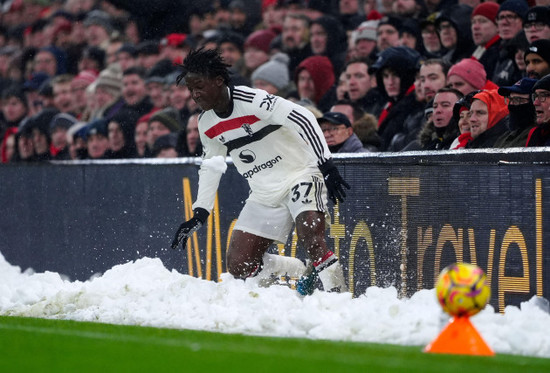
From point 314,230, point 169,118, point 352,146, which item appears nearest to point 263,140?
point 314,230

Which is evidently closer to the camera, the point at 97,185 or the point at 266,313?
the point at 266,313

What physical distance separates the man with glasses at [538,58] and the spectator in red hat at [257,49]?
18.8 feet

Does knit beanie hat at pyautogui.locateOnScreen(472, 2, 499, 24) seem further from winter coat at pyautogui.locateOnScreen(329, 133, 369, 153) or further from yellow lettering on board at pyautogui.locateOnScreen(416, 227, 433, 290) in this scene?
yellow lettering on board at pyautogui.locateOnScreen(416, 227, 433, 290)

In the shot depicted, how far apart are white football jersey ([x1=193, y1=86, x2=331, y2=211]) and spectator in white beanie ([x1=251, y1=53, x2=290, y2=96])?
13.9 feet

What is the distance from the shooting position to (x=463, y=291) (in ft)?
18.6

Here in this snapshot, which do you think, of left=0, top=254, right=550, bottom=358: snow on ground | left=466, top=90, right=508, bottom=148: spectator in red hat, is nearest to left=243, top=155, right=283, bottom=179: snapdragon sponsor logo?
left=0, top=254, right=550, bottom=358: snow on ground

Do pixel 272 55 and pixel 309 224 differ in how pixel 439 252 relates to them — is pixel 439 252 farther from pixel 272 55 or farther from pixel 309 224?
pixel 272 55

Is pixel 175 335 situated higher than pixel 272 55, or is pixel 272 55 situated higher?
pixel 272 55

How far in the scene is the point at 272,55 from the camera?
14.1 meters

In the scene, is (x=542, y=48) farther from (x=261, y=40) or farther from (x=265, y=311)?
(x=261, y=40)

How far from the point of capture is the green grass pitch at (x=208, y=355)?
5410mm

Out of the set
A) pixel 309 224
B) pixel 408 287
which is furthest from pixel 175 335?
pixel 408 287

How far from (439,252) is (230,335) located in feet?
7.14

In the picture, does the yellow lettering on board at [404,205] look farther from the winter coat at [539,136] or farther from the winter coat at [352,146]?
the winter coat at [352,146]
